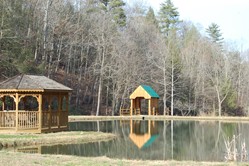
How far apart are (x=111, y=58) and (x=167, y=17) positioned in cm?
2841

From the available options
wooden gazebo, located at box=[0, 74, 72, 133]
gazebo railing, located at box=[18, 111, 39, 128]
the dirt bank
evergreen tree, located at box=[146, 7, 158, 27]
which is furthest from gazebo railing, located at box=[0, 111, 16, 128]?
evergreen tree, located at box=[146, 7, 158, 27]

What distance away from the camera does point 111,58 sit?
4784 cm

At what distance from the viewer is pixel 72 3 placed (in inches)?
2127

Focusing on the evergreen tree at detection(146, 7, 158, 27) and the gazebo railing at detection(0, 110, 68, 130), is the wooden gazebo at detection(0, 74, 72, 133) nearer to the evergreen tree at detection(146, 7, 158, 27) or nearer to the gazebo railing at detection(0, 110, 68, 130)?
the gazebo railing at detection(0, 110, 68, 130)

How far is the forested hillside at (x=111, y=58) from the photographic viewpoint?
4156cm

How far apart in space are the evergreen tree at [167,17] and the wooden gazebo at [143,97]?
27.9 m

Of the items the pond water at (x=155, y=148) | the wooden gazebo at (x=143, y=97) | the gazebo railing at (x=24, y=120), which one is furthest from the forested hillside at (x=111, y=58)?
the pond water at (x=155, y=148)

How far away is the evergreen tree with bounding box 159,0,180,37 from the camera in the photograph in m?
71.9

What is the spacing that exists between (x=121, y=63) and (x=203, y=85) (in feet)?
47.1

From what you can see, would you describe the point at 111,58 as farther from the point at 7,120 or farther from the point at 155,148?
the point at 155,148

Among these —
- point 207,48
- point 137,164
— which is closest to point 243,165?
point 137,164

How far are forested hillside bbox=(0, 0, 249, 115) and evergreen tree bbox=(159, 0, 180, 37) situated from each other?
8.02 metres

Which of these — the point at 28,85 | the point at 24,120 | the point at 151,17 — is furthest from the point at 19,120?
the point at 151,17

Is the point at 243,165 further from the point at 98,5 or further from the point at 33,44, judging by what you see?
the point at 98,5
